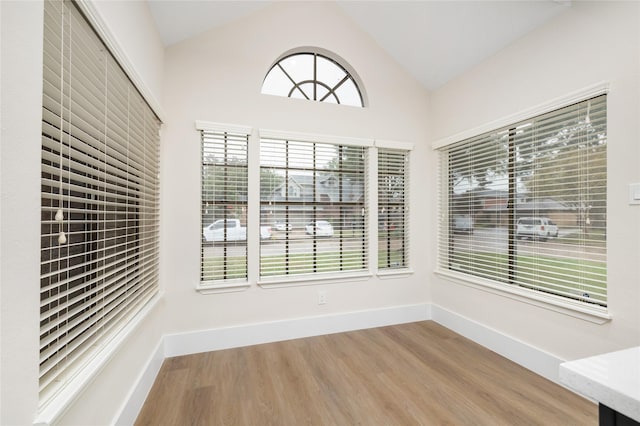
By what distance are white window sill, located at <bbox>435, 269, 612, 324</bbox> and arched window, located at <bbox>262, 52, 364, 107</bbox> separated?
226 cm

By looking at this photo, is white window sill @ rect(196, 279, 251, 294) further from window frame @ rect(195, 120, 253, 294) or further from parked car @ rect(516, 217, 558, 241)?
parked car @ rect(516, 217, 558, 241)

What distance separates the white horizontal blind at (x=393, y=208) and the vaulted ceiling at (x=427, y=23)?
103 cm

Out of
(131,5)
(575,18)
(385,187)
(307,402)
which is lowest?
(307,402)

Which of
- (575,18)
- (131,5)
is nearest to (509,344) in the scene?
(575,18)

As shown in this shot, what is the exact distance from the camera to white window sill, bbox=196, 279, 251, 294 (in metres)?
2.64

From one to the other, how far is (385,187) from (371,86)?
1.15 metres

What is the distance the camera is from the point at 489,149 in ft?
8.96

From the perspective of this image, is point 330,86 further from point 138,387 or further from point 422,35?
point 138,387

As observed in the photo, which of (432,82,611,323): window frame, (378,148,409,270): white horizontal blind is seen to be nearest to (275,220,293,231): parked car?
(378,148,409,270): white horizontal blind

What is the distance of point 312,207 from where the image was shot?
9.92 feet
